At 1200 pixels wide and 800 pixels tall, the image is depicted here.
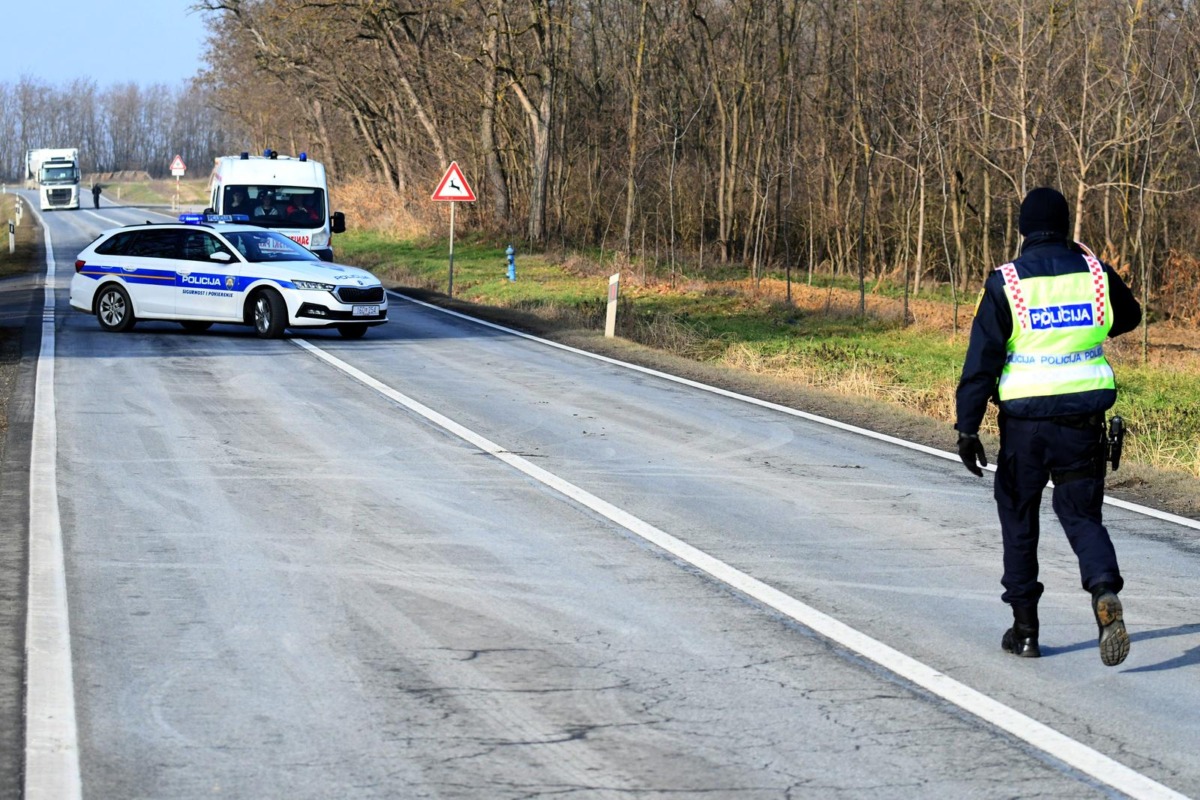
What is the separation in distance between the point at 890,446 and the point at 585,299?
1673 cm

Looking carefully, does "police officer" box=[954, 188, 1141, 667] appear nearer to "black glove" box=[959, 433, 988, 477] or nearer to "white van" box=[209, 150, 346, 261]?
"black glove" box=[959, 433, 988, 477]

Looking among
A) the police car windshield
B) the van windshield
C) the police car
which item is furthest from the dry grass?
the police car

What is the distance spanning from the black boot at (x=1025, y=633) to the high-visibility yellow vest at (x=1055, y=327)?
2.84 ft

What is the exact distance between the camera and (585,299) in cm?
2883

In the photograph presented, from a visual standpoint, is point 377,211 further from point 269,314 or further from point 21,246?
point 269,314

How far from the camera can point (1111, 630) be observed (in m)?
5.68

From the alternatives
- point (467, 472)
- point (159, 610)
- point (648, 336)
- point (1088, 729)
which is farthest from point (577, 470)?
point (648, 336)

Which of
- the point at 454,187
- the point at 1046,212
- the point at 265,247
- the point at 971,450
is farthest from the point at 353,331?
the point at 1046,212

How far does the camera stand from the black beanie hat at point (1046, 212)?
6.11m

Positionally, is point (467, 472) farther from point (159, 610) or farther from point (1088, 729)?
point (1088, 729)

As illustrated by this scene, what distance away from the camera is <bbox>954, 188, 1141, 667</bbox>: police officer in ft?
19.7

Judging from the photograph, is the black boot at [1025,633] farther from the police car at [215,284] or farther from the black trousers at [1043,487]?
the police car at [215,284]

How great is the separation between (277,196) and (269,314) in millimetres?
8908

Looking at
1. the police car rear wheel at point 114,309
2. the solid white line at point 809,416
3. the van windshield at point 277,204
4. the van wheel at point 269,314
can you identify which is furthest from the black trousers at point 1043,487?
the van windshield at point 277,204
